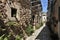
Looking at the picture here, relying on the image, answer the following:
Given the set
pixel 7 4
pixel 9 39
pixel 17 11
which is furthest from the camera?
pixel 17 11

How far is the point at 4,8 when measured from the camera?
980 cm

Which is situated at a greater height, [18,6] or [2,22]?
[18,6]

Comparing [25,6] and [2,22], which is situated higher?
Result: [25,6]

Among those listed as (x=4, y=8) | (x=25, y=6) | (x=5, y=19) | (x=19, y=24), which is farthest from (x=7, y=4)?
(x=25, y=6)

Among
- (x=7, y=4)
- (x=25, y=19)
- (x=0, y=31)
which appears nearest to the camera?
(x=0, y=31)

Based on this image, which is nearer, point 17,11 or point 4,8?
point 4,8

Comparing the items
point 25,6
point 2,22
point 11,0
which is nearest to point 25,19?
point 25,6

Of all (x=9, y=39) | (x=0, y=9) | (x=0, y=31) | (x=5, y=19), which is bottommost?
(x=9, y=39)

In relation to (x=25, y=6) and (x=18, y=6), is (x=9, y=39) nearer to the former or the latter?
(x=18, y=6)

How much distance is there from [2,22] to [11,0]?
2295mm

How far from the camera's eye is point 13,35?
10.3 m

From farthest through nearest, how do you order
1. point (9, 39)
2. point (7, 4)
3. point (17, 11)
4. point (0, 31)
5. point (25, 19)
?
point (25, 19)
point (17, 11)
point (7, 4)
point (9, 39)
point (0, 31)

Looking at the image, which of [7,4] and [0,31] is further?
[7,4]

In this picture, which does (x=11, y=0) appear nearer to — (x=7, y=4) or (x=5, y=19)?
(x=7, y=4)
